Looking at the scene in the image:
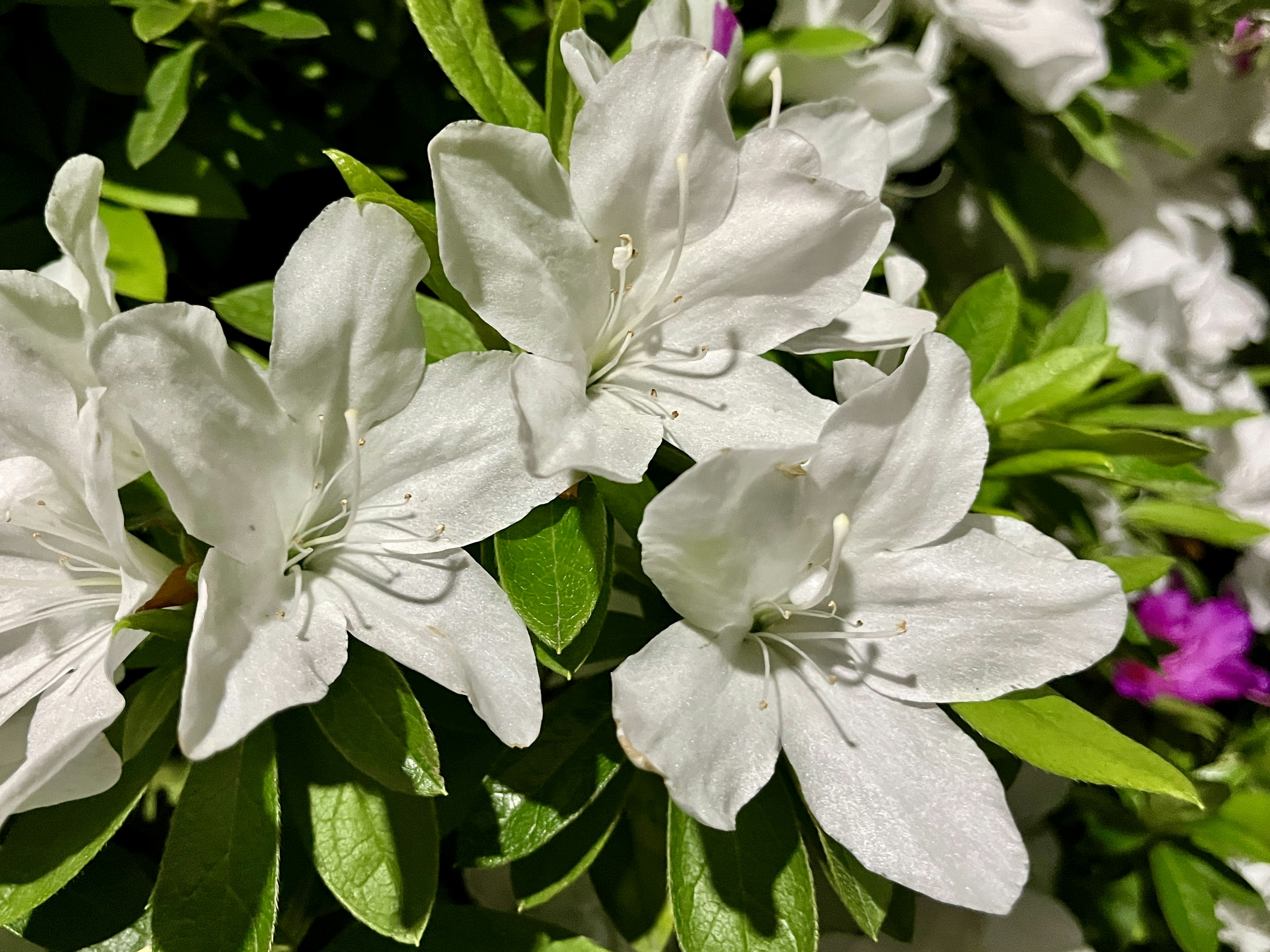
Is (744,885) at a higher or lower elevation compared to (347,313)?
lower

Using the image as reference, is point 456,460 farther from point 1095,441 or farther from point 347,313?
point 1095,441

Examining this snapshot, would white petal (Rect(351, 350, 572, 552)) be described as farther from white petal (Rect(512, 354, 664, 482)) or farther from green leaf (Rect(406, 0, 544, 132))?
green leaf (Rect(406, 0, 544, 132))

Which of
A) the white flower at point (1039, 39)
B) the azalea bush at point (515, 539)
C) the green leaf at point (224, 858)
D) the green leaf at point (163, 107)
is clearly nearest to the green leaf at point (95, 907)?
the azalea bush at point (515, 539)

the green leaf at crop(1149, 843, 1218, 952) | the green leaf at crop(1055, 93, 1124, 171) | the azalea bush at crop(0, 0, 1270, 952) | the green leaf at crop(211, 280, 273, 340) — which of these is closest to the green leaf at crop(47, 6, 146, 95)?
the azalea bush at crop(0, 0, 1270, 952)

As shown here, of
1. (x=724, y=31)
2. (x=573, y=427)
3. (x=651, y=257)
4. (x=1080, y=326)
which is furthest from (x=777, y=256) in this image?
(x=1080, y=326)

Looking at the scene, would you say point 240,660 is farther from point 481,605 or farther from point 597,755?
point 597,755

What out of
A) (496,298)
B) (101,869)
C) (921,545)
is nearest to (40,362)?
(496,298)
